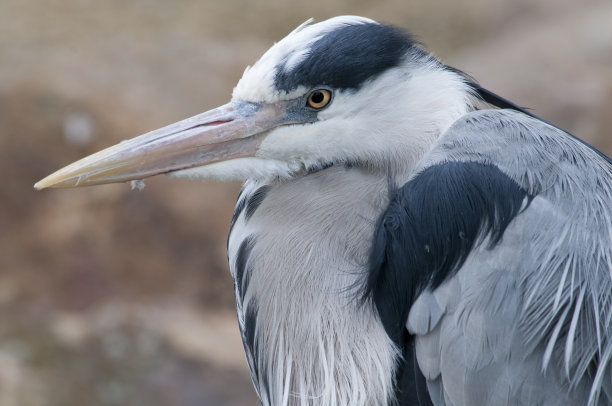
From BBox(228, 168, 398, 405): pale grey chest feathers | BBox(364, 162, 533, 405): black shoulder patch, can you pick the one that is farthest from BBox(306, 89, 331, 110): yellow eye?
BBox(364, 162, 533, 405): black shoulder patch

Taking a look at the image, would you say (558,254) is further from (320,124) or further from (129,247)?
(129,247)

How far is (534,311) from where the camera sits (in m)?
1.92

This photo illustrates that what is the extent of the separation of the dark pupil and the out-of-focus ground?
286 cm

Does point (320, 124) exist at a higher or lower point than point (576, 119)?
lower

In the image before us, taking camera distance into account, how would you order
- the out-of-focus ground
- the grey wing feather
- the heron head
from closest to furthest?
the grey wing feather → the heron head → the out-of-focus ground

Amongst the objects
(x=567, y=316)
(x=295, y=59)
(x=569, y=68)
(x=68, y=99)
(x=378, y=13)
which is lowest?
(x=567, y=316)

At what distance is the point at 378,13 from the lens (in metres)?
8.45

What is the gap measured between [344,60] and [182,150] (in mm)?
457

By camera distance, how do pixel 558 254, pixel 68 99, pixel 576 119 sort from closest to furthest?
pixel 558 254, pixel 68 99, pixel 576 119

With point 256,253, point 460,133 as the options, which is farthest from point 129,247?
point 460,133

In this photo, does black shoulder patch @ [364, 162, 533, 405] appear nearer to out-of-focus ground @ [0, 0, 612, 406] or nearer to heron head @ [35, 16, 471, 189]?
heron head @ [35, 16, 471, 189]

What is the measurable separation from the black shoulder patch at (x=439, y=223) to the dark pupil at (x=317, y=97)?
0.30 meters

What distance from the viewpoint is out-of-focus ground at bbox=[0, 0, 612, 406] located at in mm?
4641

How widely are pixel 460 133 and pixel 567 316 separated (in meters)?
0.50
